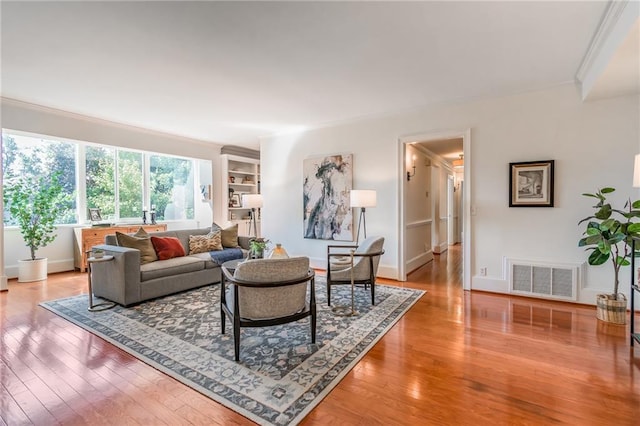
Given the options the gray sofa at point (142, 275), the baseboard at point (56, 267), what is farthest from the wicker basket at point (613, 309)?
the baseboard at point (56, 267)

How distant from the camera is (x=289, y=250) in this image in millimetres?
5926

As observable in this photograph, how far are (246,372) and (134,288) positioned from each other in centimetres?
212

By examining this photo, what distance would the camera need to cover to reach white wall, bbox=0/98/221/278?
438cm

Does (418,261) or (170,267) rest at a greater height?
(170,267)

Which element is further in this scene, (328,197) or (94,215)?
(94,215)

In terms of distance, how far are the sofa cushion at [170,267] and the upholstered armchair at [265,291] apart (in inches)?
71.6

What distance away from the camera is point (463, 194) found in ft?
13.8

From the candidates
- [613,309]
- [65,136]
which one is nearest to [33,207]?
[65,136]

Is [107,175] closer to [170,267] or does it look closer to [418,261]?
[170,267]

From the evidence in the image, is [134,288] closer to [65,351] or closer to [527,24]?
[65,351]

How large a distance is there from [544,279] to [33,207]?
24.3 ft

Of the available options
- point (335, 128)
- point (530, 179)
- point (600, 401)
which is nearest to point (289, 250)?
point (335, 128)

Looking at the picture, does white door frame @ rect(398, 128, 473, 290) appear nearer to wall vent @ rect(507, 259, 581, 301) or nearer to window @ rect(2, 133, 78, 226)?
wall vent @ rect(507, 259, 581, 301)

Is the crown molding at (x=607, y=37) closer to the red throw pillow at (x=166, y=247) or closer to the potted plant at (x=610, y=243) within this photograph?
the potted plant at (x=610, y=243)
